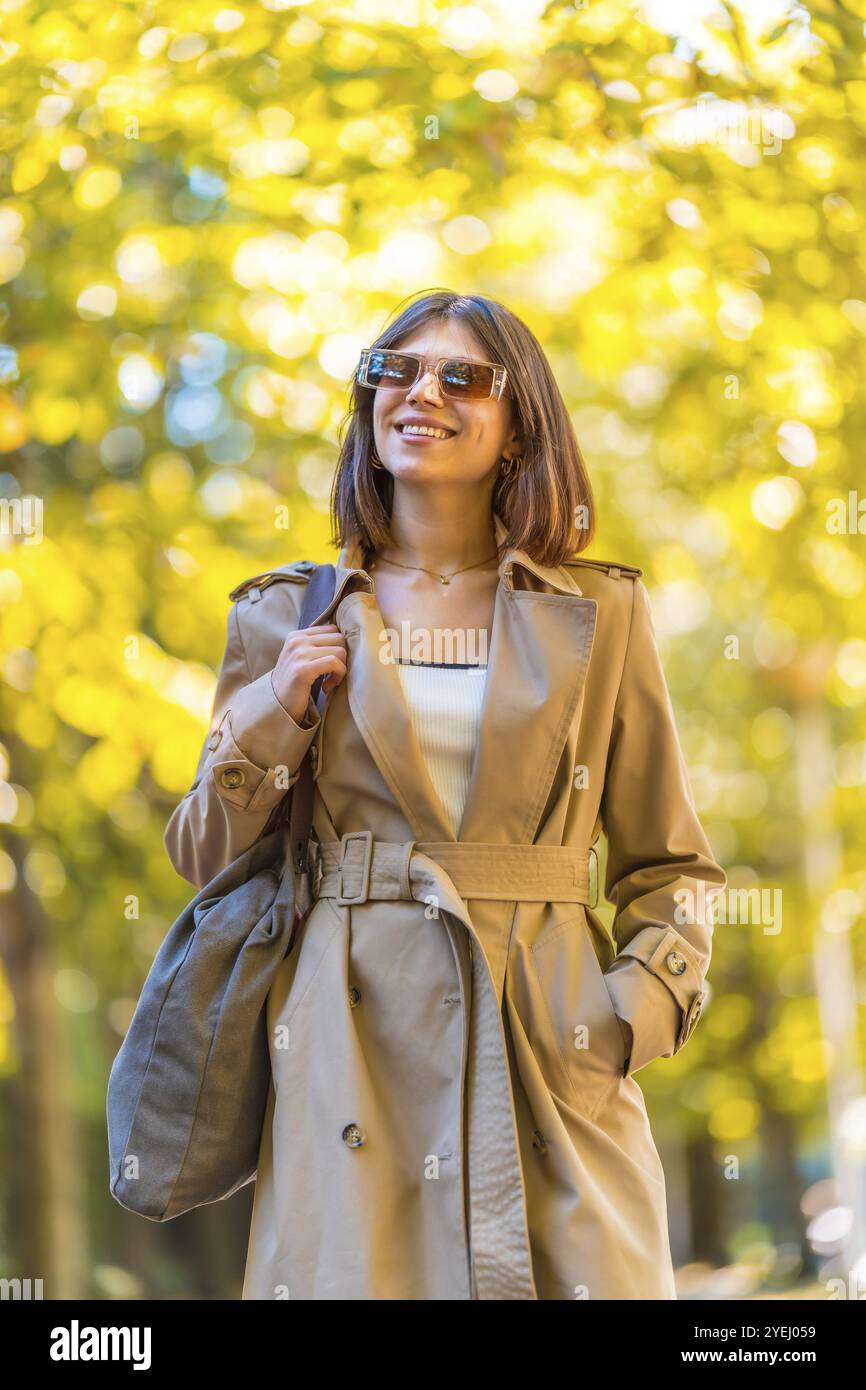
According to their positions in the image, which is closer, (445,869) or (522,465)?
(445,869)

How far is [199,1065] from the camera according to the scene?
100 inches

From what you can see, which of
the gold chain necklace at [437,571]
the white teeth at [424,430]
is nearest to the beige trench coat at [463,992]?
the gold chain necklace at [437,571]

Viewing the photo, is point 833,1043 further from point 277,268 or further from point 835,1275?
point 277,268

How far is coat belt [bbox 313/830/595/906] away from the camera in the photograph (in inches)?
102

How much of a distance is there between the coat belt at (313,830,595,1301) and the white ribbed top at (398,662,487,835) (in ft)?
0.29

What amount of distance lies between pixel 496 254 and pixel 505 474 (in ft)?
9.57

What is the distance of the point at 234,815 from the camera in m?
2.60

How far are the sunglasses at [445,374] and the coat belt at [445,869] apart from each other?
0.75m

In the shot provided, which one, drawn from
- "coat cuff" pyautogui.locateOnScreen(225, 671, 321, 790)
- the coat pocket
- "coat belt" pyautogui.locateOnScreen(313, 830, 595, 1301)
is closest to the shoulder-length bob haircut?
"coat cuff" pyautogui.locateOnScreen(225, 671, 321, 790)

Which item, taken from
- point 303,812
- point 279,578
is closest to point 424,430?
point 279,578

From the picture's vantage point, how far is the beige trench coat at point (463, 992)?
247 cm

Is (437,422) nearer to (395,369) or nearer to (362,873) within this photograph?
(395,369)

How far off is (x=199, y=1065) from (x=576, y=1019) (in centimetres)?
59
